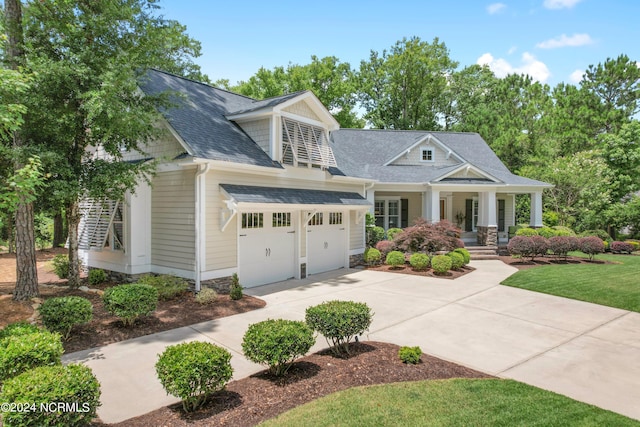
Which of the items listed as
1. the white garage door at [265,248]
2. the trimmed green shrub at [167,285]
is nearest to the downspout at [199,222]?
the trimmed green shrub at [167,285]

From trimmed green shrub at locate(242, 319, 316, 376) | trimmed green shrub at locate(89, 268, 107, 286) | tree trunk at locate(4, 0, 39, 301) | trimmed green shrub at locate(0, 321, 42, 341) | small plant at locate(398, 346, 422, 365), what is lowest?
small plant at locate(398, 346, 422, 365)

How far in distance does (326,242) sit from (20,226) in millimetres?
9358

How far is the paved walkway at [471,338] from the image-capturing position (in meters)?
5.18

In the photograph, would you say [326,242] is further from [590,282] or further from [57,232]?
[57,232]

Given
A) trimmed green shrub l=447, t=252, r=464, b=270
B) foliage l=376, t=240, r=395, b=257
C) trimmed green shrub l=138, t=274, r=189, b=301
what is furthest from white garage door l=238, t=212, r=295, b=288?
trimmed green shrub l=447, t=252, r=464, b=270

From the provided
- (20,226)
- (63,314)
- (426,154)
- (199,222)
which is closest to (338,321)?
(63,314)

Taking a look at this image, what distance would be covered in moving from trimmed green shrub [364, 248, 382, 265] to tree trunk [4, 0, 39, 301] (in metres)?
11.2

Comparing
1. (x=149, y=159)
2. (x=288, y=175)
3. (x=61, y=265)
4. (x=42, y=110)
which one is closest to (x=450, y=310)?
(x=288, y=175)

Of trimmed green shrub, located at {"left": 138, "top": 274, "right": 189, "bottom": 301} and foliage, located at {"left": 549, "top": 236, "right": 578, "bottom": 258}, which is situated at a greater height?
foliage, located at {"left": 549, "top": 236, "right": 578, "bottom": 258}

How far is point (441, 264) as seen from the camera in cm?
1362

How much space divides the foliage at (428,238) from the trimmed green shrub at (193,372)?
38.8 feet

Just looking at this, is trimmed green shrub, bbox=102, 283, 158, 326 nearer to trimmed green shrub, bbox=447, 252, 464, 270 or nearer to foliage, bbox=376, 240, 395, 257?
foliage, bbox=376, 240, 395, 257

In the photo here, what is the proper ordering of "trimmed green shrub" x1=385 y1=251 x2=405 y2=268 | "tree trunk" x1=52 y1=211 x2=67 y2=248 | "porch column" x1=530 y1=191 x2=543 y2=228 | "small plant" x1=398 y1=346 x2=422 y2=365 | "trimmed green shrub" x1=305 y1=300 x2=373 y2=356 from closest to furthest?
"small plant" x1=398 y1=346 x2=422 y2=365 → "trimmed green shrub" x1=305 y1=300 x2=373 y2=356 → "trimmed green shrub" x1=385 y1=251 x2=405 y2=268 → "tree trunk" x1=52 y1=211 x2=67 y2=248 → "porch column" x1=530 y1=191 x2=543 y2=228

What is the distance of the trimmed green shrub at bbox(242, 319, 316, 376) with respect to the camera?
195 inches
